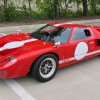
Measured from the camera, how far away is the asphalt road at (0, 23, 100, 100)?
149 inches

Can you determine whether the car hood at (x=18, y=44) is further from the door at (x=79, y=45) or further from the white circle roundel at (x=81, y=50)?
the white circle roundel at (x=81, y=50)

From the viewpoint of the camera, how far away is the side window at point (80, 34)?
5039mm

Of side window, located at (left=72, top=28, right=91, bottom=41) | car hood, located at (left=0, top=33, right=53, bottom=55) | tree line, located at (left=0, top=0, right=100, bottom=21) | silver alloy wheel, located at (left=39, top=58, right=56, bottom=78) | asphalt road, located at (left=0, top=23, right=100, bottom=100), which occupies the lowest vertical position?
asphalt road, located at (left=0, top=23, right=100, bottom=100)

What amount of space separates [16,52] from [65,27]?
64.3 inches

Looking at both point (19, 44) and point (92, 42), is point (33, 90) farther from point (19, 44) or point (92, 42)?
point (92, 42)

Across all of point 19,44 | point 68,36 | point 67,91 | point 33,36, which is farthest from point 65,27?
point 67,91

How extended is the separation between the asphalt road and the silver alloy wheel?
0.59ft

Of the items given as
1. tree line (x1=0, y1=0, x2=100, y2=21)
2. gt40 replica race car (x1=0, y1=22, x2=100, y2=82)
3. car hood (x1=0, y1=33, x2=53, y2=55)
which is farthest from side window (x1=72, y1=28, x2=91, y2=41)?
tree line (x1=0, y1=0, x2=100, y2=21)

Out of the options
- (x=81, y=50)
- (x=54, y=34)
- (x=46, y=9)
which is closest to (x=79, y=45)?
(x=81, y=50)

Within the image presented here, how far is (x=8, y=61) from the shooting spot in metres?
3.93

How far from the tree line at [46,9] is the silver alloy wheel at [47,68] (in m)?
11.1

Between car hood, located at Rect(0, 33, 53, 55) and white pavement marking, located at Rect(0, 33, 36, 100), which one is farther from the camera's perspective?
car hood, located at Rect(0, 33, 53, 55)

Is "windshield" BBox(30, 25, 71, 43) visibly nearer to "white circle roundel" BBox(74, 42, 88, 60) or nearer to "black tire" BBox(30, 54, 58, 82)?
"white circle roundel" BBox(74, 42, 88, 60)

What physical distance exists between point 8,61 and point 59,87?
3.89ft
